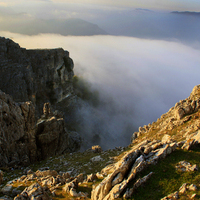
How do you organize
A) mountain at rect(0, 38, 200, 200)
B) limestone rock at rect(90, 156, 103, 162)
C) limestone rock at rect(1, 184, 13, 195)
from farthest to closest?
limestone rock at rect(90, 156, 103, 162) → limestone rock at rect(1, 184, 13, 195) → mountain at rect(0, 38, 200, 200)

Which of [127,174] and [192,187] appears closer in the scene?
[192,187]

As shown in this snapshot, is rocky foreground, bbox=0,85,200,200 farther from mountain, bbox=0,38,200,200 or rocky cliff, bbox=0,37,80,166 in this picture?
rocky cliff, bbox=0,37,80,166

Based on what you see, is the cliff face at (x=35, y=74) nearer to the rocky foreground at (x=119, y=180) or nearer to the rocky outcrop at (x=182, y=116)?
the rocky foreground at (x=119, y=180)

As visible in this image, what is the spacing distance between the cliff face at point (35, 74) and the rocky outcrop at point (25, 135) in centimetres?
2351

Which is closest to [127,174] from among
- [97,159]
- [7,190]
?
[7,190]

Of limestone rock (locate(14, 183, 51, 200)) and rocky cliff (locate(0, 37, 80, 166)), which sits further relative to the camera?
rocky cliff (locate(0, 37, 80, 166))

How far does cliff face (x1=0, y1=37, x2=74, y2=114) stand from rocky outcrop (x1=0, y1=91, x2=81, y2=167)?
23509 mm

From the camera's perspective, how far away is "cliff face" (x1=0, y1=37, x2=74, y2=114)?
68.2 metres

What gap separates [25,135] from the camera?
140 feet

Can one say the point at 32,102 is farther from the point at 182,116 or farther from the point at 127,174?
the point at 127,174

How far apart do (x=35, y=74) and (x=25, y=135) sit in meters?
46.3

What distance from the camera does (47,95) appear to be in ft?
297

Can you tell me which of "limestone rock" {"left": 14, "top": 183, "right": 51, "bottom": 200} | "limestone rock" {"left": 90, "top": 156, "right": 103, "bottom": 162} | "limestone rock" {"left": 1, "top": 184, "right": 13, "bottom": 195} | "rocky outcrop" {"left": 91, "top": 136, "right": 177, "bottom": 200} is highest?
"rocky outcrop" {"left": 91, "top": 136, "right": 177, "bottom": 200}

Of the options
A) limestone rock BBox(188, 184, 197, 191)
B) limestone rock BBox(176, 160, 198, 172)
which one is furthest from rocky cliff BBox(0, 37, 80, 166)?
limestone rock BBox(188, 184, 197, 191)
